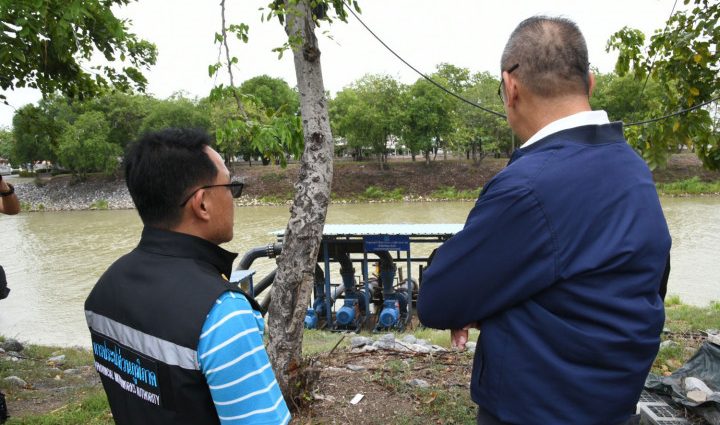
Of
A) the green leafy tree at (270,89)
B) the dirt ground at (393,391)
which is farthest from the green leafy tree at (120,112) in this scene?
the dirt ground at (393,391)

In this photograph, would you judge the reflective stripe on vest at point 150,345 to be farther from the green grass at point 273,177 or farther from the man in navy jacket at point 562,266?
the green grass at point 273,177

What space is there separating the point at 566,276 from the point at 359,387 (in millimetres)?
3297

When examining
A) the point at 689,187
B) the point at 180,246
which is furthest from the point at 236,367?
the point at 689,187

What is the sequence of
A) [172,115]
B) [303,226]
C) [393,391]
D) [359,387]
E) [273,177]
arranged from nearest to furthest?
[303,226] < [393,391] < [359,387] < [273,177] < [172,115]

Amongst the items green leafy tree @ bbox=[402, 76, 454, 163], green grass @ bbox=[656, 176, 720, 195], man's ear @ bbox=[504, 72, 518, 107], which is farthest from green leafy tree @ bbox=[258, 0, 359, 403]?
green leafy tree @ bbox=[402, 76, 454, 163]

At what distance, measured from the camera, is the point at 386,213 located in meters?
30.5

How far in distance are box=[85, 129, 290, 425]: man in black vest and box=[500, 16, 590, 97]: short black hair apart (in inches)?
38.6

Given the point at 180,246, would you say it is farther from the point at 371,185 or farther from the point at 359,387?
the point at 371,185

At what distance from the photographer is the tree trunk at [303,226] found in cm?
380

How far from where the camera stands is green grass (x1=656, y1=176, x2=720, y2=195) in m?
33.8

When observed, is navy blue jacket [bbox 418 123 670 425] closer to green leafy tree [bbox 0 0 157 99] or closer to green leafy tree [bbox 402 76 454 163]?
green leafy tree [bbox 0 0 157 99]

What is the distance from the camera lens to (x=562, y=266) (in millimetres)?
1475

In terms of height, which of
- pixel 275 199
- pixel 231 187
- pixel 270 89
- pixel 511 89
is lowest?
pixel 275 199

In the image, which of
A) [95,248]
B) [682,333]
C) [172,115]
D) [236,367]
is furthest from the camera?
[172,115]
